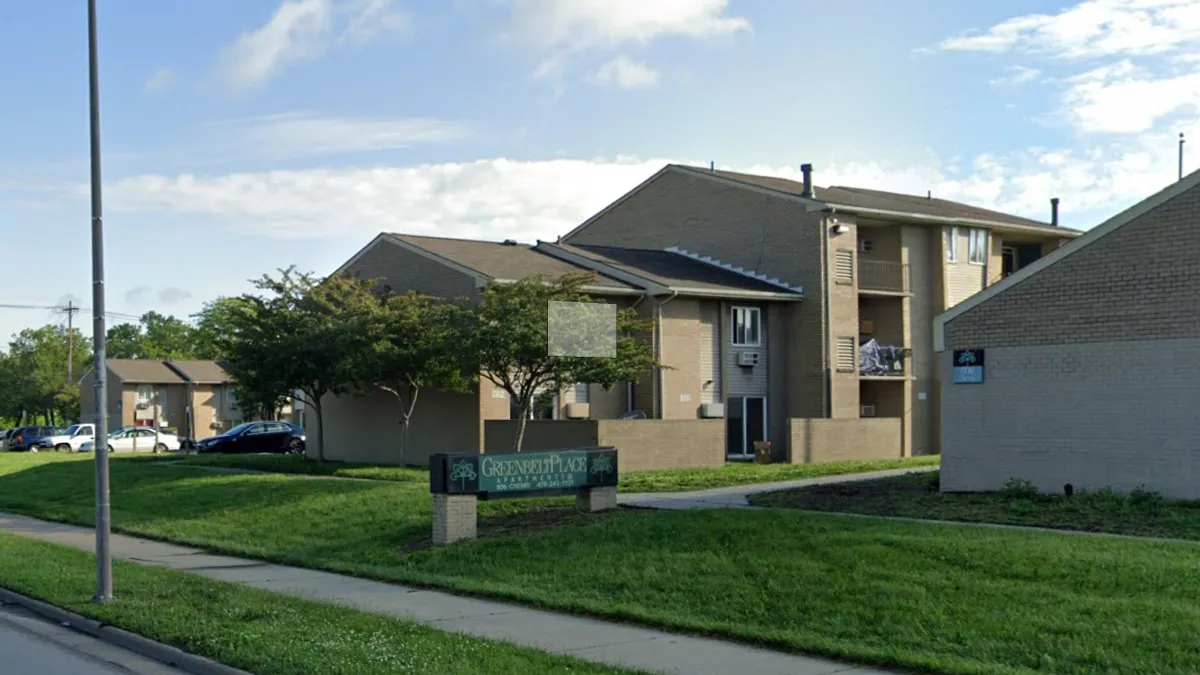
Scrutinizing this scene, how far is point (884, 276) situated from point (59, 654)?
32.2 metres

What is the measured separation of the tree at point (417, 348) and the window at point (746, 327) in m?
10.2

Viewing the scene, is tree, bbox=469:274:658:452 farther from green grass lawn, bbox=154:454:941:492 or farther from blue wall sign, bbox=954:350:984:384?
blue wall sign, bbox=954:350:984:384

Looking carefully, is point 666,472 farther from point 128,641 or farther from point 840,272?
point 128,641

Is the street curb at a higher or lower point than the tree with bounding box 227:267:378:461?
lower

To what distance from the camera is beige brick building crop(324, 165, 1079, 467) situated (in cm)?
3412

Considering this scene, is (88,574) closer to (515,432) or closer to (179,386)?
(515,432)

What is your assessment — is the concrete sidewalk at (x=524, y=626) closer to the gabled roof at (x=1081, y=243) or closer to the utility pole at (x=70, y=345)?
the gabled roof at (x=1081, y=243)

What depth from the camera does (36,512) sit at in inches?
1041

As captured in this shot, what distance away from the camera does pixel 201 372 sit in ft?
255

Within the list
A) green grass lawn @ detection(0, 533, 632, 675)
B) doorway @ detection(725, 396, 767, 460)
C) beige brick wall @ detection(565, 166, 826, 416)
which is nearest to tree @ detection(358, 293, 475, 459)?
beige brick wall @ detection(565, 166, 826, 416)

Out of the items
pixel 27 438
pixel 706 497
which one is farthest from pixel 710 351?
pixel 27 438

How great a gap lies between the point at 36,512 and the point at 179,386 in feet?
170

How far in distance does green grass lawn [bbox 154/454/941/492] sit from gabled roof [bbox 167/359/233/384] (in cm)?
3993

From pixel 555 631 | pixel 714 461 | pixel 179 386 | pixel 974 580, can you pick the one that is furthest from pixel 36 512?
pixel 179 386
